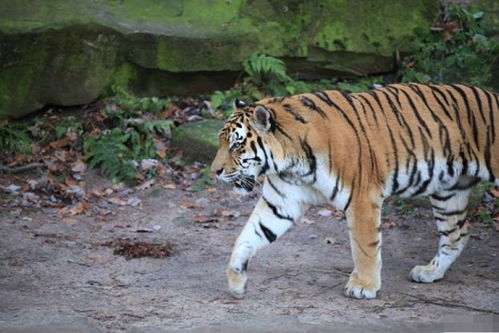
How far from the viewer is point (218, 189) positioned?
343 inches

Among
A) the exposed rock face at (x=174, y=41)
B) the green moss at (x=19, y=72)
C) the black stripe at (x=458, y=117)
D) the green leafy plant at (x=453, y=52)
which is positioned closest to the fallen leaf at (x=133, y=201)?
the exposed rock face at (x=174, y=41)

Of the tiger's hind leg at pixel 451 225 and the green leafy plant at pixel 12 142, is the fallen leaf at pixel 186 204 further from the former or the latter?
the tiger's hind leg at pixel 451 225

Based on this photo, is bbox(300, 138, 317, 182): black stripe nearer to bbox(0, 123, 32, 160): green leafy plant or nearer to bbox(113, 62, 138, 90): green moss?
bbox(0, 123, 32, 160): green leafy plant

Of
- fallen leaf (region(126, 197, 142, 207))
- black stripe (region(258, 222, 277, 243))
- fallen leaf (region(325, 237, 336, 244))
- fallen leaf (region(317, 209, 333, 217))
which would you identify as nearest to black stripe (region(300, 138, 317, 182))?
black stripe (region(258, 222, 277, 243))

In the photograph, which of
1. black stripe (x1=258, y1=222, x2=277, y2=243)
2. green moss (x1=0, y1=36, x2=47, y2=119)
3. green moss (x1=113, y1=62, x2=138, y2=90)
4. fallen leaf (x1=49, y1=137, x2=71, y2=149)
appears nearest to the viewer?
black stripe (x1=258, y1=222, x2=277, y2=243)

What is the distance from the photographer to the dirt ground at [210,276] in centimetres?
542

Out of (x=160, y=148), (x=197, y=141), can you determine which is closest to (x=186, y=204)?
(x=197, y=141)

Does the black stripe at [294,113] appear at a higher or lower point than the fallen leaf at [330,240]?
higher

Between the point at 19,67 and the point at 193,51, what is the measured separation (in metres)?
2.03

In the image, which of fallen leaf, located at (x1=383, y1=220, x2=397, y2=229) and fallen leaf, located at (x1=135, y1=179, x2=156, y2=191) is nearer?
fallen leaf, located at (x1=383, y1=220, x2=397, y2=229)

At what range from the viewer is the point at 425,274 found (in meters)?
6.47

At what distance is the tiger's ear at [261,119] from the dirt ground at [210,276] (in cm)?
121

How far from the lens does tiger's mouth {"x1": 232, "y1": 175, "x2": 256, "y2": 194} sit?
6.00m

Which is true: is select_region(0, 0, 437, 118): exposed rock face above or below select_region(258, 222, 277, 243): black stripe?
above
